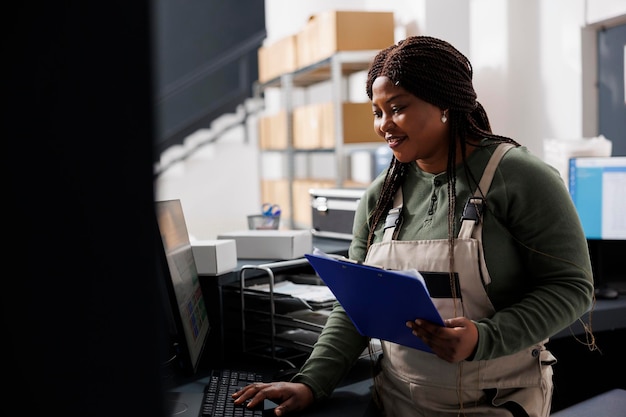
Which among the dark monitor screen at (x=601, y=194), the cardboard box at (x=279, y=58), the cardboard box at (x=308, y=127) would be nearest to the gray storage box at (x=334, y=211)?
the dark monitor screen at (x=601, y=194)

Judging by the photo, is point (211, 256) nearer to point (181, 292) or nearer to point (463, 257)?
point (181, 292)

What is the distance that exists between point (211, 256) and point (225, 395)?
45 cm

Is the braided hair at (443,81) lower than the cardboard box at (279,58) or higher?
lower

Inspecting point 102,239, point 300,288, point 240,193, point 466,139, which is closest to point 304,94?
point 240,193

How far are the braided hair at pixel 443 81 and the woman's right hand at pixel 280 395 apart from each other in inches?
15.3

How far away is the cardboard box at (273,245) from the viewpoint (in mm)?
1903

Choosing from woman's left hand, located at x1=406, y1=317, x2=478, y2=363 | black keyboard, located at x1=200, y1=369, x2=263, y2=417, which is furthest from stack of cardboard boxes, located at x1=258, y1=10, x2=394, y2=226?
woman's left hand, located at x1=406, y1=317, x2=478, y2=363

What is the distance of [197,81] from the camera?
25.7 feet

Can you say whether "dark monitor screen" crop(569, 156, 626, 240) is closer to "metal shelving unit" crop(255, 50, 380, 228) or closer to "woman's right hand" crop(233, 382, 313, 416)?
"woman's right hand" crop(233, 382, 313, 416)

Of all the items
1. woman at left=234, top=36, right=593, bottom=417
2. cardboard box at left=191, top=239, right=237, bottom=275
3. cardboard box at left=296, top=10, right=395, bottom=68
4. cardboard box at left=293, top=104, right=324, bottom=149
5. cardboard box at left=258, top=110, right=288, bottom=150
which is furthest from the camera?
cardboard box at left=258, top=110, right=288, bottom=150

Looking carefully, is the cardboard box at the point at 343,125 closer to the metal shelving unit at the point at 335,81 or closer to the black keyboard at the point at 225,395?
the metal shelving unit at the point at 335,81

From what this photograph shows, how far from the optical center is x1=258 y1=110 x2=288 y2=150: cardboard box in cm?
492

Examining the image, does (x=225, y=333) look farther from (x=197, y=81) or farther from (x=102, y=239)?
(x=197, y=81)

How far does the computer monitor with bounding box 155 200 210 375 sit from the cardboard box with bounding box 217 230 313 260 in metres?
0.32
